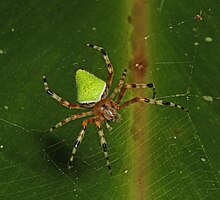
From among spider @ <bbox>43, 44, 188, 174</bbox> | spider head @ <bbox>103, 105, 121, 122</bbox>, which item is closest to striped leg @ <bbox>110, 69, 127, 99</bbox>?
spider @ <bbox>43, 44, 188, 174</bbox>

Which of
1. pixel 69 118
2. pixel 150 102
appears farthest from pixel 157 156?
pixel 69 118

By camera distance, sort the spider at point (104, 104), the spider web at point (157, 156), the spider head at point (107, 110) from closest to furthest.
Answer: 1. the spider web at point (157, 156)
2. the spider at point (104, 104)
3. the spider head at point (107, 110)

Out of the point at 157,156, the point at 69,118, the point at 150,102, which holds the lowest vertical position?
the point at 157,156

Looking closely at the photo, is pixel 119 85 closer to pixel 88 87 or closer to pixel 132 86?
pixel 132 86

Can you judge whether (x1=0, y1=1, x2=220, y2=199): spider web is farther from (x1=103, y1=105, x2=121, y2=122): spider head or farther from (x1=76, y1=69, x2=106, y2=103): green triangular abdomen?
(x1=76, y1=69, x2=106, y2=103): green triangular abdomen

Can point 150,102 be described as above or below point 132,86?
below

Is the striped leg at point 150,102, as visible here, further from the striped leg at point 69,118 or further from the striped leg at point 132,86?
the striped leg at point 69,118

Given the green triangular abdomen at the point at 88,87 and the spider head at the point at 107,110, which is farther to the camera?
the spider head at the point at 107,110

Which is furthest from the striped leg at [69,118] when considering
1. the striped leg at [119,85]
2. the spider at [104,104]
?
the striped leg at [119,85]

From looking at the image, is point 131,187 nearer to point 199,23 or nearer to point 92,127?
point 92,127
